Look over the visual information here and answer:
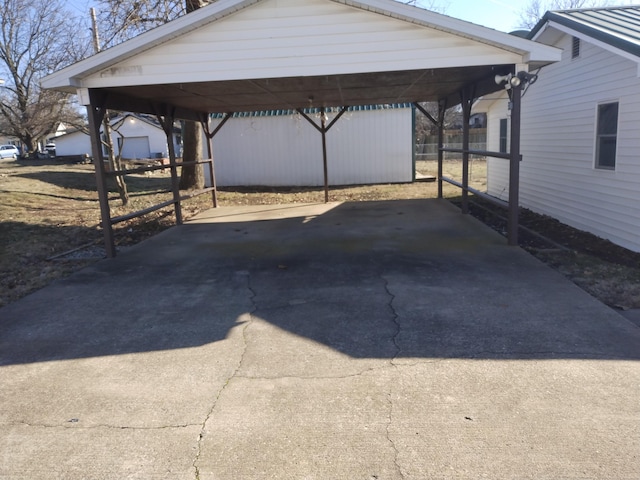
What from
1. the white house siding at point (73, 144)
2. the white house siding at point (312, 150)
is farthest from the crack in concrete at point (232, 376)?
the white house siding at point (73, 144)

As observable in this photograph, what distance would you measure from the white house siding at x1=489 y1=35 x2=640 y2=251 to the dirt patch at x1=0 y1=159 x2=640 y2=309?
0.37 meters

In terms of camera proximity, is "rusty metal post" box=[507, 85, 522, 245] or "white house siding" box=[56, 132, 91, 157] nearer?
"rusty metal post" box=[507, 85, 522, 245]

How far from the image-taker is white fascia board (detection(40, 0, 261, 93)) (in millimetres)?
6691

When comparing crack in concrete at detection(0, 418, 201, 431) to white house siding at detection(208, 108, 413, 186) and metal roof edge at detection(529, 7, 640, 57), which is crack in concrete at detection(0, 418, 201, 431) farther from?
white house siding at detection(208, 108, 413, 186)

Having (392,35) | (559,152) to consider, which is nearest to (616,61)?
(559,152)

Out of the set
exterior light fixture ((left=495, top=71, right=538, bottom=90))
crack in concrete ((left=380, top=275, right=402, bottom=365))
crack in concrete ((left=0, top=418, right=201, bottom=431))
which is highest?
exterior light fixture ((left=495, top=71, right=538, bottom=90))

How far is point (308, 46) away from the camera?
6.90 meters

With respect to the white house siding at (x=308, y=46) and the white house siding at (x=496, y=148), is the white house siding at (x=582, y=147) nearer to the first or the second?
the white house siding at (x=496, y=148)

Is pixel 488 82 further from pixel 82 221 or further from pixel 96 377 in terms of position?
pixel 82 221

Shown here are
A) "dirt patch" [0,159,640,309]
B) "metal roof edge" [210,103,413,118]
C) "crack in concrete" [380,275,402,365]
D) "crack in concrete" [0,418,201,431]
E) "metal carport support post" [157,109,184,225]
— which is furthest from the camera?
"metal roof edge" [210,103,413,118]

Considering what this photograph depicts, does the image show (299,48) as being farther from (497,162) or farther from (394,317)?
(497,162)

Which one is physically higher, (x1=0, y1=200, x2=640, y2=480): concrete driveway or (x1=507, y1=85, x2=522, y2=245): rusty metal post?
(x1=507, y1=85, x2=522, y2=245): rusty metal post

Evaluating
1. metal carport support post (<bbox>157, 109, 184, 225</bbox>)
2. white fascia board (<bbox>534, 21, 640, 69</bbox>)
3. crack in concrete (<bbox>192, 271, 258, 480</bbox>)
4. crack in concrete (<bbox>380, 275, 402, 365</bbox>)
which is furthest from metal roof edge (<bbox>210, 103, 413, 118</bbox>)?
crack in concrete (<bbox>192, 271, 258, 480</bbox>)

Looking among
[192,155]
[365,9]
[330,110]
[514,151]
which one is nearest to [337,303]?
[514,151]
